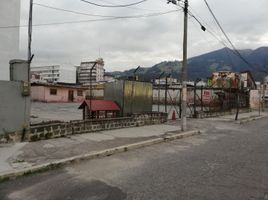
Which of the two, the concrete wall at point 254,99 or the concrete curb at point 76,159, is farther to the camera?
the concrete wall at point 254,99

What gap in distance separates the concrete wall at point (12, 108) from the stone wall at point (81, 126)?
296 millimetres

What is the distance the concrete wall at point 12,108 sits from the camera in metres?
9.98

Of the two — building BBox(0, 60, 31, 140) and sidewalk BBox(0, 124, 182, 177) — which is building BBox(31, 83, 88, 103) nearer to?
sidewalk BBox(0, 124, 182, 177)

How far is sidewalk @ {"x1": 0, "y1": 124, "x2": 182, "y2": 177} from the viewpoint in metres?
8.02

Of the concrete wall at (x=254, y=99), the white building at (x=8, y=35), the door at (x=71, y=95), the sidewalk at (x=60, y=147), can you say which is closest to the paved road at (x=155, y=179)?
the sidewalk at (x=60, y=147)

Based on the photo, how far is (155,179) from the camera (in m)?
6.95

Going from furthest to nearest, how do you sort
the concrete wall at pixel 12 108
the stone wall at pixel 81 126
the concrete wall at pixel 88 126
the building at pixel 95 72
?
the building at pixel 95 72 < the concrete wall at pixel 88 126 < the stone wall at pixel 81 126 < the concrete wall at pixel 12 108

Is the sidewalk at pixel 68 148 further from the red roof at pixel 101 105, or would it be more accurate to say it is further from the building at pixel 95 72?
the building at pixel 95 72

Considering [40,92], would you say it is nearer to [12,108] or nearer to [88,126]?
[88,126]

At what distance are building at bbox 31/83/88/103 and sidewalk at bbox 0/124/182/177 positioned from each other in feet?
109

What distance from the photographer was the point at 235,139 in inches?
548

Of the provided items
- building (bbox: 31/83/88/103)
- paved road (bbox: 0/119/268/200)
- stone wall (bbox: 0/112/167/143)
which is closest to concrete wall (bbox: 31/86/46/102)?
building (bbox: 31/83/88/103)

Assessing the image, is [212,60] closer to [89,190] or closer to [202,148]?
[202,148]

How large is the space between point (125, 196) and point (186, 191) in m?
1.23
